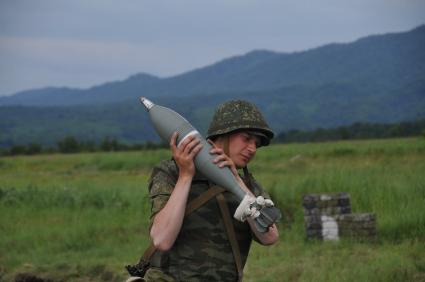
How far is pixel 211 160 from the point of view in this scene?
11.1ft

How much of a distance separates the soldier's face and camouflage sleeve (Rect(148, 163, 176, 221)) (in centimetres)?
29

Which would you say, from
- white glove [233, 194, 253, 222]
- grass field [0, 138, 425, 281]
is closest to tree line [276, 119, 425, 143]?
grass field [0, 138, 425, 281]

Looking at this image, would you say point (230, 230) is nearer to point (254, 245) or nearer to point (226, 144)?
point (226, 144)

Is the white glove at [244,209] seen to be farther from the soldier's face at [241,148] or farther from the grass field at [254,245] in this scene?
the grass field at [254,245]

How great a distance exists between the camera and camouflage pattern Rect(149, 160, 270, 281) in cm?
357

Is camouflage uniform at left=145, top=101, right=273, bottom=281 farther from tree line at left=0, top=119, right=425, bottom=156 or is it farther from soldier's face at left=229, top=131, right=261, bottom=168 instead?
tree line at left=0, top=119, right=425, bottom=156

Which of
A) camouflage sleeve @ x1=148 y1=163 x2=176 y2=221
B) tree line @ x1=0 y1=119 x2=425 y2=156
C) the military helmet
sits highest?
tree line @ x1=0 y1=119 x2=425 y2=156

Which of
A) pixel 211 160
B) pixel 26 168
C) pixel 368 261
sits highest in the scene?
pixel 26 168

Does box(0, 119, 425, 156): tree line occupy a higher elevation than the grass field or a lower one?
higher

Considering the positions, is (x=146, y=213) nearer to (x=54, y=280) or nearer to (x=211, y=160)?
(x=54, y=280)

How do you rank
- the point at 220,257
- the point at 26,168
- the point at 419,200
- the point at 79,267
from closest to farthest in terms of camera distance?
1. the point at 220,257
2. the point at 79,267
3. the point at 419,200
4. the point at 26,168

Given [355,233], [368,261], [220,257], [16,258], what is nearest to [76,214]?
[16,258]

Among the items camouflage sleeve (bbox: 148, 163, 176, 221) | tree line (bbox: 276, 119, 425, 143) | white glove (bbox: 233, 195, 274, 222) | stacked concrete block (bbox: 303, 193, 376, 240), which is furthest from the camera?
tree line (bbox: 276, 119, 425, 143)

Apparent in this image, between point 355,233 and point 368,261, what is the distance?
5.06ft
